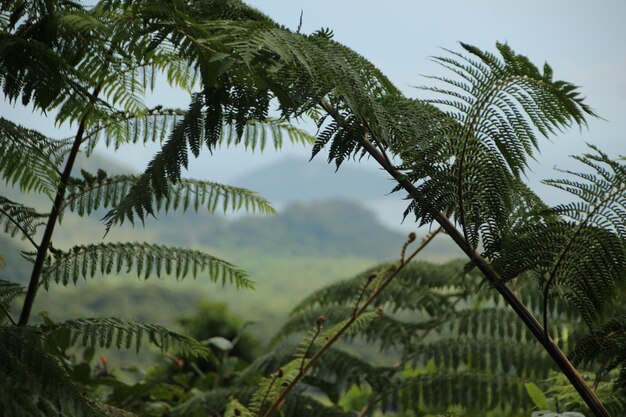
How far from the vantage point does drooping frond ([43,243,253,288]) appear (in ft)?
4.26

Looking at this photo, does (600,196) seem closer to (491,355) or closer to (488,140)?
(488,140)

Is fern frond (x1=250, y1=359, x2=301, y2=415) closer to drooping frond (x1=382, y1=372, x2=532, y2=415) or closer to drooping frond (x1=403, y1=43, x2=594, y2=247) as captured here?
drooping frond (x1=403, y1=43, x2=594, y2=247)

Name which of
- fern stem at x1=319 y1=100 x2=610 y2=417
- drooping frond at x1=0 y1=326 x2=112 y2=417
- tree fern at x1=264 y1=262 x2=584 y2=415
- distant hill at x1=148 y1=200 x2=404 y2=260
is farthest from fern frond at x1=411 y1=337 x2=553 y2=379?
distant hill at x1=148 y1=200 x2=404 y2=260

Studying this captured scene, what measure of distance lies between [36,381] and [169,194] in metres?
0.51

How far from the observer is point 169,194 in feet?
4.47

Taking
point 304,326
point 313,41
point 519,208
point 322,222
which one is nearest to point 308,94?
point 313,41

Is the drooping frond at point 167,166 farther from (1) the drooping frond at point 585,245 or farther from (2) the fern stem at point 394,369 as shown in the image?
(2) the fern stem at point 394,369

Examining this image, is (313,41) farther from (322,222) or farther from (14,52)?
(322,222)

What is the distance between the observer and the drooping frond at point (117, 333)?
3.77 ft

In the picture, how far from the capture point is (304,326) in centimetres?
217

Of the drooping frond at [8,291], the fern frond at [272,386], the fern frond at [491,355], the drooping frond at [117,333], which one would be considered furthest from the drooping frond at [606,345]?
the fern frond at [491,355]

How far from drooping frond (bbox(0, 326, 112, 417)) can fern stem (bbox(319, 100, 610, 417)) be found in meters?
0.49

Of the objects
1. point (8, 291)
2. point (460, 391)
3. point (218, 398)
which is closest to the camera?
point (8, 291)

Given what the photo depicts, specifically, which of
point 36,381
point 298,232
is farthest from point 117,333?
point 298,232
